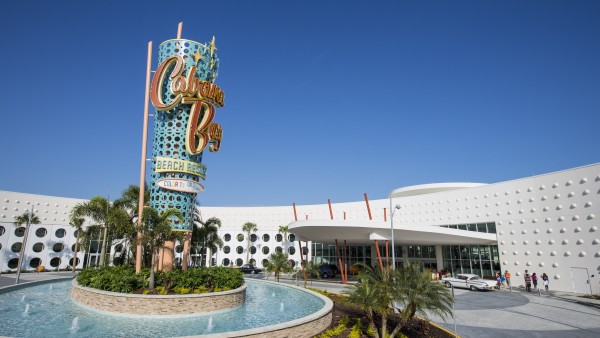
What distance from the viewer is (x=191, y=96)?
24.5 metres

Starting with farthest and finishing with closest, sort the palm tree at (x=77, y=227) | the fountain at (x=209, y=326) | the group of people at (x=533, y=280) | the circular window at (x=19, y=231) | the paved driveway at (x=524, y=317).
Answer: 1. the palm tree at (x=77, y=227)
2. the circular window at (x=19, y=231)
3. the group of people at (x=533, y=280)
4. the paved driveway at (x=524, y=317)
5. the fountain at (x=209, y=326)

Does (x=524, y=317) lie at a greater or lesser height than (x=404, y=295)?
lesser

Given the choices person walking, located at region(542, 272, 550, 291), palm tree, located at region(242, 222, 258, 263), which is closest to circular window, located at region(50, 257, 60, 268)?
palm tree, located at region(242, 222, 258, 263)

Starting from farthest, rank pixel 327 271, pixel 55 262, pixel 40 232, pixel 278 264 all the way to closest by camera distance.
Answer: pixel 55 262, pixel 40 232, pixel 327 271, pixel 278 264

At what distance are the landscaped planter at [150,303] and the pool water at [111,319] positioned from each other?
0.44 m

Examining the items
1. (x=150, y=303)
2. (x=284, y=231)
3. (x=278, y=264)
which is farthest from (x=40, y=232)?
(x=150, y=303)

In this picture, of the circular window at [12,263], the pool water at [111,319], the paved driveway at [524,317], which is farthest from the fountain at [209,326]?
the circular window at [12,263]

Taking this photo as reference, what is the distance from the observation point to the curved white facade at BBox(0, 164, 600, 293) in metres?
30.6

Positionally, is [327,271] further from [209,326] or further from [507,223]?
[209,326]

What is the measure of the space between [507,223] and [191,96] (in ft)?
110

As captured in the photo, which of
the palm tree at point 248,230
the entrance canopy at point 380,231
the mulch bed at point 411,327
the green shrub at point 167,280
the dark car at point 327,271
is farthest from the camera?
the palm tree at point 248,230

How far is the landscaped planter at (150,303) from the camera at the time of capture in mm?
16062

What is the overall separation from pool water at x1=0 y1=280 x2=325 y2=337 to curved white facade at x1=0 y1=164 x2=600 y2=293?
14704 millimetres

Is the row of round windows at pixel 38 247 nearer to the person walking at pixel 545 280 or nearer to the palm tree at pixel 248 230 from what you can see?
the palm tree at pixel 248 230
